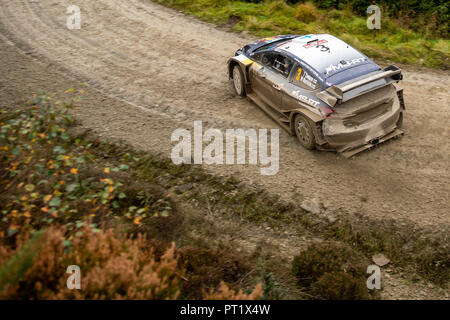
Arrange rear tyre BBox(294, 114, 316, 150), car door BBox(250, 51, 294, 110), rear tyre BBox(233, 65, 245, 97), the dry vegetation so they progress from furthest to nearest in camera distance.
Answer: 1. rear tyre BBox(233, 65, 245, 97)
2. car door BBox(250, 51, 294, 110)
3. rear tyre BBox(294, 114, 316, 150)
4. the dry vegetation

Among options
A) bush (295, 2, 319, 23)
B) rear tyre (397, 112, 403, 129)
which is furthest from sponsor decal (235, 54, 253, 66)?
bush (295, 2, 319, 23)

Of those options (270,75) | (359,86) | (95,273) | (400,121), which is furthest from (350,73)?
(95,273)

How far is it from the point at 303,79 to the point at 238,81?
7.51 feet

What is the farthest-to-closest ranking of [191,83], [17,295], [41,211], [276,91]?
[191,83]
[276,91]
[41,211]
[17,295]

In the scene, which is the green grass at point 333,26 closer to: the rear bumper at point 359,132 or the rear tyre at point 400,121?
the rear tyre at point 400,121

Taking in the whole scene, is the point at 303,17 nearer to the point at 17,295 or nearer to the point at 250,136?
the point at 250,136

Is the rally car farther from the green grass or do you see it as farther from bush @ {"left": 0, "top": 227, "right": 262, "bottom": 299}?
the green grass

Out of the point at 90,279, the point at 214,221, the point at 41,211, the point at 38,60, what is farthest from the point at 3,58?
the point at 90,279

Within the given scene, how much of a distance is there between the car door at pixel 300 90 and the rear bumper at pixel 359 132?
57 cm

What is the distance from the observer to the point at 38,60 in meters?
11.6

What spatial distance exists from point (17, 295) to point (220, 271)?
2.64 meters

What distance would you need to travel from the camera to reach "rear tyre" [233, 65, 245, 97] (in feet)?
31.7

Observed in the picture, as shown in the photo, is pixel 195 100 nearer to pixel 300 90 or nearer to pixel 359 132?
pixel 300 90

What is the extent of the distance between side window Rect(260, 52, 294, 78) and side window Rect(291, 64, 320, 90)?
208mm
